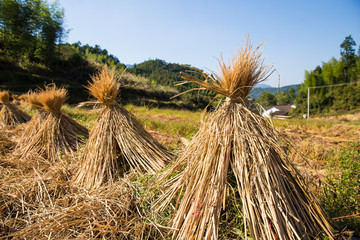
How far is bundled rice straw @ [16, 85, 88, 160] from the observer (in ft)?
11.6

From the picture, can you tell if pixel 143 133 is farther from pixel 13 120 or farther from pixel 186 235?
pixel 13 120

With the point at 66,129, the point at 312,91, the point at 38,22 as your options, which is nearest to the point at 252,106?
the point at 66,129

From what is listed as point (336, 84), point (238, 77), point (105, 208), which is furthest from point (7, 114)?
point (336, 84)

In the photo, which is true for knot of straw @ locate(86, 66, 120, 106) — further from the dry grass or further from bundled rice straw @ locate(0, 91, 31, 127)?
bundled rice straw @ locate(0, 91, 31, 127)

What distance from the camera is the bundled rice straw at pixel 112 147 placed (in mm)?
2541

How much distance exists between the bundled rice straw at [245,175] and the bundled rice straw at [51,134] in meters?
2.80

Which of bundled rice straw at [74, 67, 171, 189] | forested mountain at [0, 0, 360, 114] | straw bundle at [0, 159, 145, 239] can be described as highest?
forested mountain at [0, 0, 360, 114]

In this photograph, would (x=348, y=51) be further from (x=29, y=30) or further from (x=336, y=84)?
(x=29, y=30)

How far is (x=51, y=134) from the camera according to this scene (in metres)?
3.64

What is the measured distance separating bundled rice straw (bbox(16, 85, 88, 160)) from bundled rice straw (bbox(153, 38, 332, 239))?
2801 mm

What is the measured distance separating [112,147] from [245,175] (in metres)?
1.89

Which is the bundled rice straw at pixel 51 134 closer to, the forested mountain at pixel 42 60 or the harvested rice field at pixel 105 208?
the harvested rice field at pixel 105 208

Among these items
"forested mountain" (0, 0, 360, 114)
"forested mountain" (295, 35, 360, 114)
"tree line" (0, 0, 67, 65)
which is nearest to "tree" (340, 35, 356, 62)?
"forested mountain" (295, 35, 360, 114)

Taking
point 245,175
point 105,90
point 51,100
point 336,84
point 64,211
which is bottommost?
point 64,211
